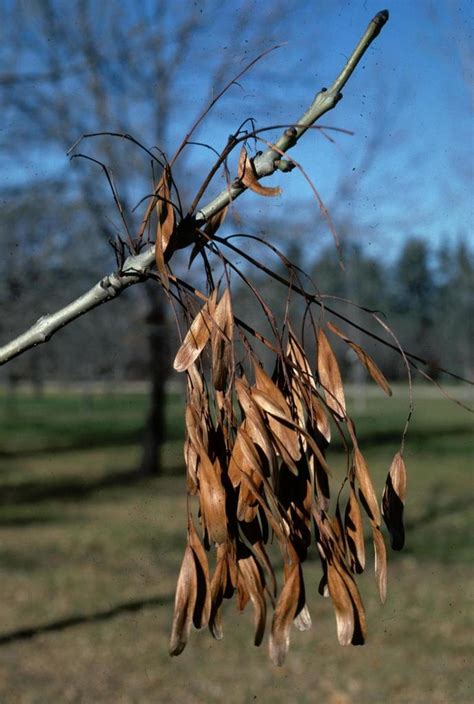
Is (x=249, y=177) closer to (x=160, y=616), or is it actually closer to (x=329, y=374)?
(x=329, y=374)

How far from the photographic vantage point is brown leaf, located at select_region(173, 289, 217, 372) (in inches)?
47.7

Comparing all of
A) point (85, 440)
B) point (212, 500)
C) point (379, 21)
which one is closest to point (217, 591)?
point (212, 500)

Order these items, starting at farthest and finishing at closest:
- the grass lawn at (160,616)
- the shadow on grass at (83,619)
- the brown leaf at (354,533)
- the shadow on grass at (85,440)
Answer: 1. the shadow on grass at (85,440)
2. the shadow on grass at (83,619)
3. the grass lawn at (160,616)
4. the brown leaf at (354,533)

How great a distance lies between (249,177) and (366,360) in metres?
0.29

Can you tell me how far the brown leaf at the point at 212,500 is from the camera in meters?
1.15

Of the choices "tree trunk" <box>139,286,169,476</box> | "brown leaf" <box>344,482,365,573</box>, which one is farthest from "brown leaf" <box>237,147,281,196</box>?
"tree trunk" <box>139,286,169,476</box>

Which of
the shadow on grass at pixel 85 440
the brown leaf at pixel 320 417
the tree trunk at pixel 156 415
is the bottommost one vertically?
the shadow on grass at pixel 85 440

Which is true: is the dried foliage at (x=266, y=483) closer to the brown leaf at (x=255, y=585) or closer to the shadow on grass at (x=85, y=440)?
the brown leaf at (x=255, y=585)

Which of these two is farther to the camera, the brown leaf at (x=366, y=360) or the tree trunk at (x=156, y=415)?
the tree trunk at (x=156, y=415)

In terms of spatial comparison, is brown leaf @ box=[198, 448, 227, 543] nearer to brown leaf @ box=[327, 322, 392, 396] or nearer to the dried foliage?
the dried foliage

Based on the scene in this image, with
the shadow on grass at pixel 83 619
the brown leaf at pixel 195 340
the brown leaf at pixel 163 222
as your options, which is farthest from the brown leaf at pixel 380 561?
the shadow on grass at pixel 83 619

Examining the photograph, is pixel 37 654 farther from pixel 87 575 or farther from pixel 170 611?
pixel 87 575

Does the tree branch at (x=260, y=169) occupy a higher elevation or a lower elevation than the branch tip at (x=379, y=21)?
lower

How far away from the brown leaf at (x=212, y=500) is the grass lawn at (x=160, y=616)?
16.5 ft
